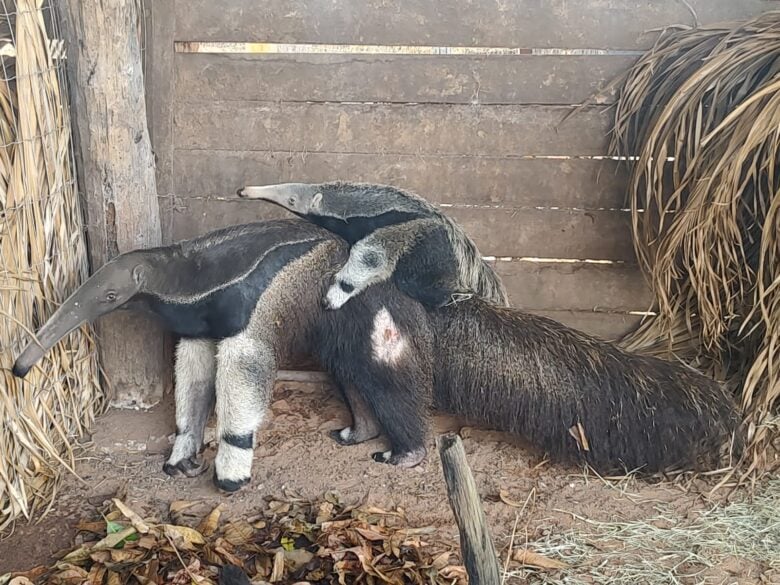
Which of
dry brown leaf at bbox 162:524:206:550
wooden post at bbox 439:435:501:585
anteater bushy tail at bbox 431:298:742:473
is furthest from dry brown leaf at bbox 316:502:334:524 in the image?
wooden post at bbox 439:435:501:585

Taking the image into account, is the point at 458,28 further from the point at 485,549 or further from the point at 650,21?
the point at 485,549

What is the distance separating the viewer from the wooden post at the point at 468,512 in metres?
2.15

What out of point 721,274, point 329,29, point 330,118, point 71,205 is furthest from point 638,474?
point 71,205

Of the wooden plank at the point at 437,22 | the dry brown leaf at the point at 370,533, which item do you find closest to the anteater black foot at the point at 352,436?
the dry brown leaf at the point at 370,533

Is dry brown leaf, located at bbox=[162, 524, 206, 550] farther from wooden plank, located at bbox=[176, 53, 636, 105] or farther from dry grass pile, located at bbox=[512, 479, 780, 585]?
wooden plank, located at bbox=[176, 53, 636, 105]

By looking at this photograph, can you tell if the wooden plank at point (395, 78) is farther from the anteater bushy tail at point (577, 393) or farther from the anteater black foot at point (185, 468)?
the anteater black foot at point (185, 468)

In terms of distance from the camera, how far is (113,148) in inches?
155

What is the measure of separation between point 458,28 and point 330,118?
84cm

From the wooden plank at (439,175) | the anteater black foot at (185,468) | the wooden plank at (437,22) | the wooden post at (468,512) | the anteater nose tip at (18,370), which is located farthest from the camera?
the wooden plank at (439,175)

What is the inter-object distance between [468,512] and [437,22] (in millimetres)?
2890

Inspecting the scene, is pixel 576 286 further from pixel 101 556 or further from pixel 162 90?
pixel 101 556

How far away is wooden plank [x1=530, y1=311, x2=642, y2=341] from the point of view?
4613mm

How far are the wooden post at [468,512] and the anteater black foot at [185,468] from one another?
2.01 m

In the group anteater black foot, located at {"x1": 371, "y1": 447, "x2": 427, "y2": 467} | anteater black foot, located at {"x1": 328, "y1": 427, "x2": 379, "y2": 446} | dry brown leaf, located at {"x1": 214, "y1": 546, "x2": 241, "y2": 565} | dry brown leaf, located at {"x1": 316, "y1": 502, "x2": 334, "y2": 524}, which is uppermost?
dry brown leaf, located at {"x1": 214, "y1": 546, "x2": 241, "y2": 565}
